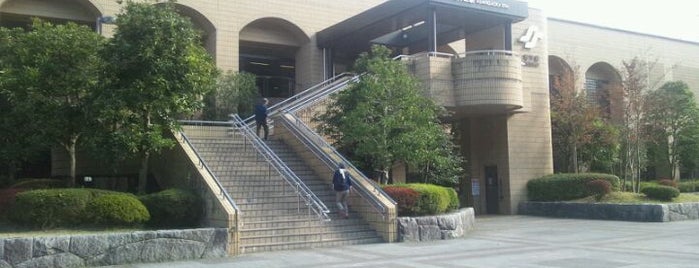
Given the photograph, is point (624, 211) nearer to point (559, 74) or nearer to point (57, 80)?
point (559, 74)

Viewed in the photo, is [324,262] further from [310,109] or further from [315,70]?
[315,70]

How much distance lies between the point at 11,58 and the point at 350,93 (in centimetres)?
935

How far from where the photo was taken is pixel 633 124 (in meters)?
28.5

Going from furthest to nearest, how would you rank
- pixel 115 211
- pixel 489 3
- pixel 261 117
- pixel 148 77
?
pixel 489 3, pixel 261 117, pixel 148 77, pixel 115 211

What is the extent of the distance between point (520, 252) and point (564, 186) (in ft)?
40.2

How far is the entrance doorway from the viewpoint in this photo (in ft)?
90.9

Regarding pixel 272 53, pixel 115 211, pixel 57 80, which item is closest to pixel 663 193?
pixel 115 211

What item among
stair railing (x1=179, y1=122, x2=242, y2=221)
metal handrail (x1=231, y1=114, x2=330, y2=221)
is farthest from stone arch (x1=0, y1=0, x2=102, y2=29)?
stair railing (x1=179, y1=122, x2=242, y2=221)

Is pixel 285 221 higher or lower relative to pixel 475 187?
lower

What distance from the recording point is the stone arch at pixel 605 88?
29.3 meters

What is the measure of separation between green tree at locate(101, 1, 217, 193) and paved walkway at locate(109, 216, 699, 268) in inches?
196

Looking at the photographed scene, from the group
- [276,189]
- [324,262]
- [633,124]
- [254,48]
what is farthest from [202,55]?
[633,124]

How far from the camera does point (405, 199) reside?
56.0 feet

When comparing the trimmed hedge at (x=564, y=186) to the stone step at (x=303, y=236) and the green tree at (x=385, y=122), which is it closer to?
the green tree at (x=385, y=122)
